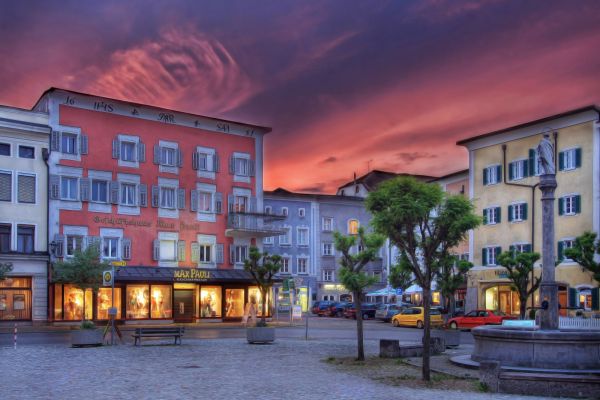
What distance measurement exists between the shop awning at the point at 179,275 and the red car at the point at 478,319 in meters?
14.5

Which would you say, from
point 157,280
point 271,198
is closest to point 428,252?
point 157,280

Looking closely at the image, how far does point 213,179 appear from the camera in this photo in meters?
53.9

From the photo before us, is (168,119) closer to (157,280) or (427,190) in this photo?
(157,280)

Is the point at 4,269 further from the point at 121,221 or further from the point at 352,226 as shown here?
the point at 352,226

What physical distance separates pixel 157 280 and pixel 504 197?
2420 cm

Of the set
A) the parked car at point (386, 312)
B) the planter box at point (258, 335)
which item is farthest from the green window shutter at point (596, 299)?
the planter box at point (258, 335)

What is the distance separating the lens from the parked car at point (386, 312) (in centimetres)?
5666

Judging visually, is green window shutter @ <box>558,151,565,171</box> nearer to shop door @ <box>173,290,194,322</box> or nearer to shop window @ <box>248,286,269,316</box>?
shop window @ <box>248,286,269,316</box>

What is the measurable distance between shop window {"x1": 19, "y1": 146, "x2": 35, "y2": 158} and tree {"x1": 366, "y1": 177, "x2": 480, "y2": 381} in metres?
Result: 32.0

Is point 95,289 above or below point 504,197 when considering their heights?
below

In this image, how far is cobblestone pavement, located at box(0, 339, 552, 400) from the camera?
51.3 ft

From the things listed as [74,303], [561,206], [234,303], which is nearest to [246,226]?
[234,303]

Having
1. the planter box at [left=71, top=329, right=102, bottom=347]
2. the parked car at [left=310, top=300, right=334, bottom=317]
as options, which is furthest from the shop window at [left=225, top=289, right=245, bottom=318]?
the planter box at [left=71, top=329, right=102, bottom=347]

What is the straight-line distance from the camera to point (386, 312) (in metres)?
57.2
